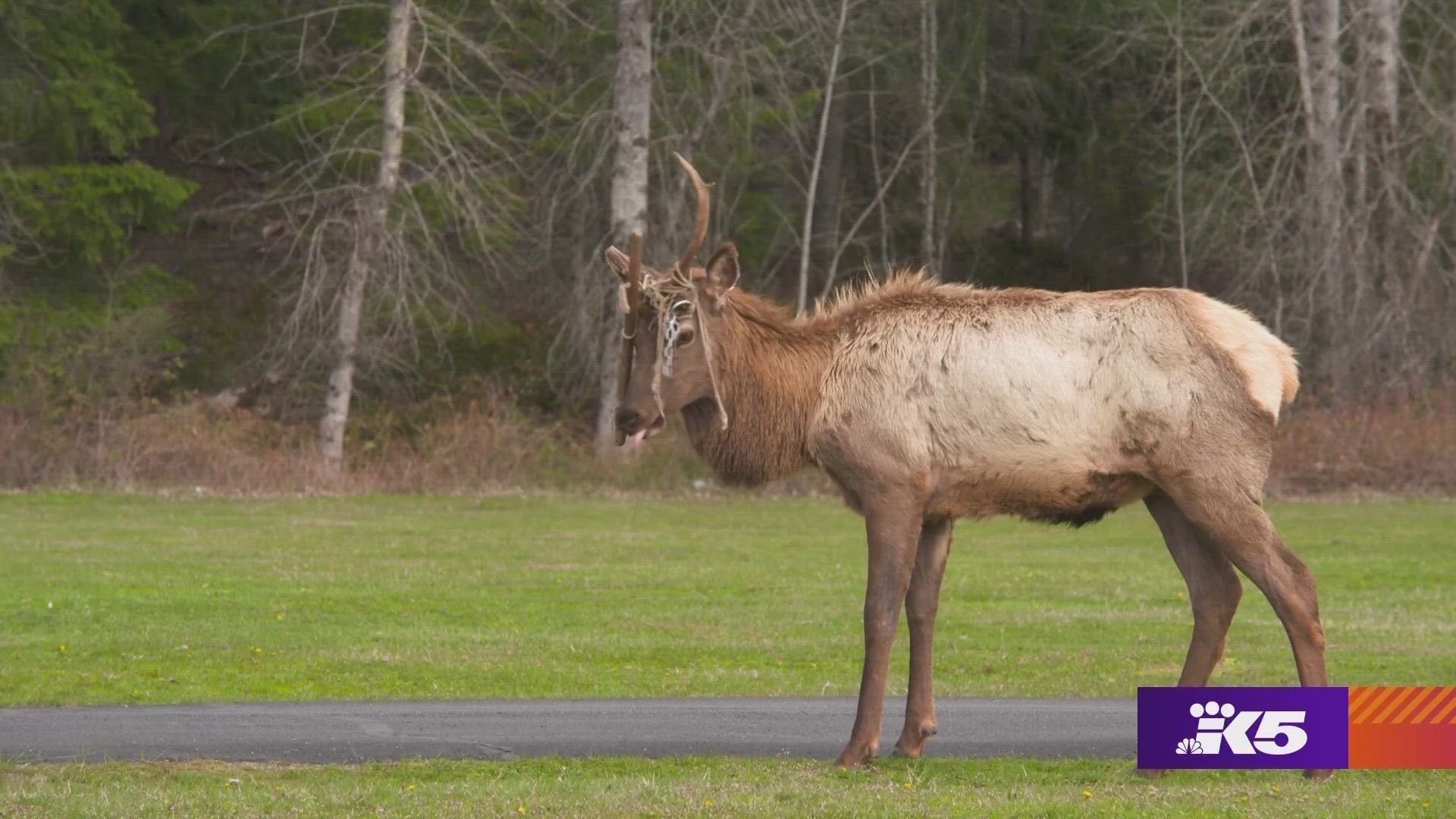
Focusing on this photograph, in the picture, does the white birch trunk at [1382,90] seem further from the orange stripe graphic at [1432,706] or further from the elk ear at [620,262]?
the orange stripe graphic at [1432,706]

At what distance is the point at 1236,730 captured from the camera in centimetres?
889

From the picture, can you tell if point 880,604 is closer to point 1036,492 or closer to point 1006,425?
point 1036,492

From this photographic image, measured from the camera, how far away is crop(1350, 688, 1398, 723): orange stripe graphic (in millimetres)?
8750

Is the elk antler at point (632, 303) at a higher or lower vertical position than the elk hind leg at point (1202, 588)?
higher

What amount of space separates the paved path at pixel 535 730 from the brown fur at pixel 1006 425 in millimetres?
1325

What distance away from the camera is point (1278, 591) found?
928cm

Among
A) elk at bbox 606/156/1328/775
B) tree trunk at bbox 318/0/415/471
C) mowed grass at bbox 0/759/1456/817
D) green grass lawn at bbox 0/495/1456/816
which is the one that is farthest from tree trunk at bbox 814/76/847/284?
mowed grass at bbox 0/759/1456/817

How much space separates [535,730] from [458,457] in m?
21.0

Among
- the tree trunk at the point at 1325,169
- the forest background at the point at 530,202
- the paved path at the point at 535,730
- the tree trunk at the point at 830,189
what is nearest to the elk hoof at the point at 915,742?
the paved path at the point at 535,730

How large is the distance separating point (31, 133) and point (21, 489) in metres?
8.49

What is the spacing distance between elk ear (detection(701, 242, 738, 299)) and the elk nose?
0.74 meters

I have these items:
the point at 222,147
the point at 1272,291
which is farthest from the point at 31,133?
the point at 1272,291

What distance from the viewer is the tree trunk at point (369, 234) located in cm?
3269

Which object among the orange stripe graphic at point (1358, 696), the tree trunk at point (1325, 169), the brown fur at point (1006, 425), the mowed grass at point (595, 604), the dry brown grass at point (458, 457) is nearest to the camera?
the orange stripe graphic at point (1358, 696)
